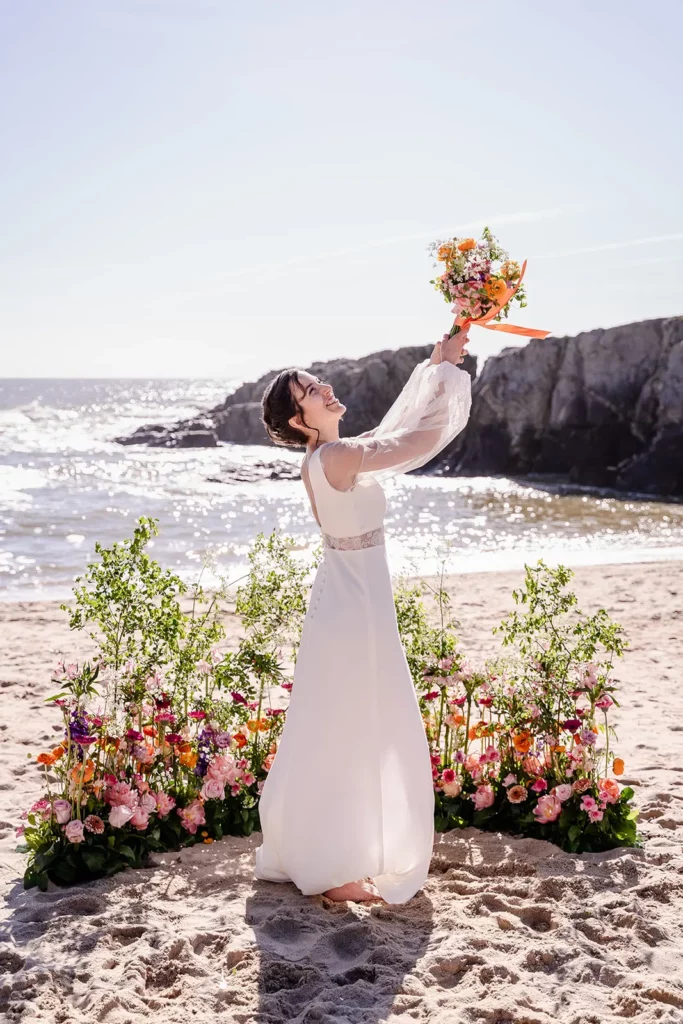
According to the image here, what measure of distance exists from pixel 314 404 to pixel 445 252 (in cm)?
99

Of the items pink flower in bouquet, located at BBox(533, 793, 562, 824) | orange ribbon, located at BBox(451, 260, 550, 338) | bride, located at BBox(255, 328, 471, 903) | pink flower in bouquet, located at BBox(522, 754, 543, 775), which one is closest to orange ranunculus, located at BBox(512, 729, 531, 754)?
pink flower in bouquet, located at BBox(522, 754, 543, 775)

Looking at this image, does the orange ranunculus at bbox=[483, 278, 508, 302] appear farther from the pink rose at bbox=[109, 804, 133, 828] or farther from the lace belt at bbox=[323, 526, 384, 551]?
the pink rose at bbox=[109, 804, 133, 828]

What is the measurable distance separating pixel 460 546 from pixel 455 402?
46.9 ft

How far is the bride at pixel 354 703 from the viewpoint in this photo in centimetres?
403

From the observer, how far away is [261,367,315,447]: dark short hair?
13.4ft

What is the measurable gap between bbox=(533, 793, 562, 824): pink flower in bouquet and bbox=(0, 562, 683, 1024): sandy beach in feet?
0.50

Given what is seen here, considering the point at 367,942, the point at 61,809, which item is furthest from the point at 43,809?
the point at 367,942

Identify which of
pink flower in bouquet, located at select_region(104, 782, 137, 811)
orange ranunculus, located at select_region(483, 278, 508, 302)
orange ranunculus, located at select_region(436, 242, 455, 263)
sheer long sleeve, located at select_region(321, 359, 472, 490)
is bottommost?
pink flower in bouquet, located at select_region(104, 782, 137, 811)

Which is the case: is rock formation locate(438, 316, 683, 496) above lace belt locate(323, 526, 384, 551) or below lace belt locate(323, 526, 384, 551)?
above

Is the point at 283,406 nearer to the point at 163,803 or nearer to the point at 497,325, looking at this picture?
the point at 497,325

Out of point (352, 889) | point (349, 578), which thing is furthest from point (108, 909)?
point (349, 578)

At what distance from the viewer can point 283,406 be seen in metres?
4.09

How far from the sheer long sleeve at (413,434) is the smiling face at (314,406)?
135mm

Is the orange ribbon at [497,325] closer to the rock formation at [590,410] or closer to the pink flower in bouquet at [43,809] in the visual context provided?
the pink flower in bouquet at [43,809]
